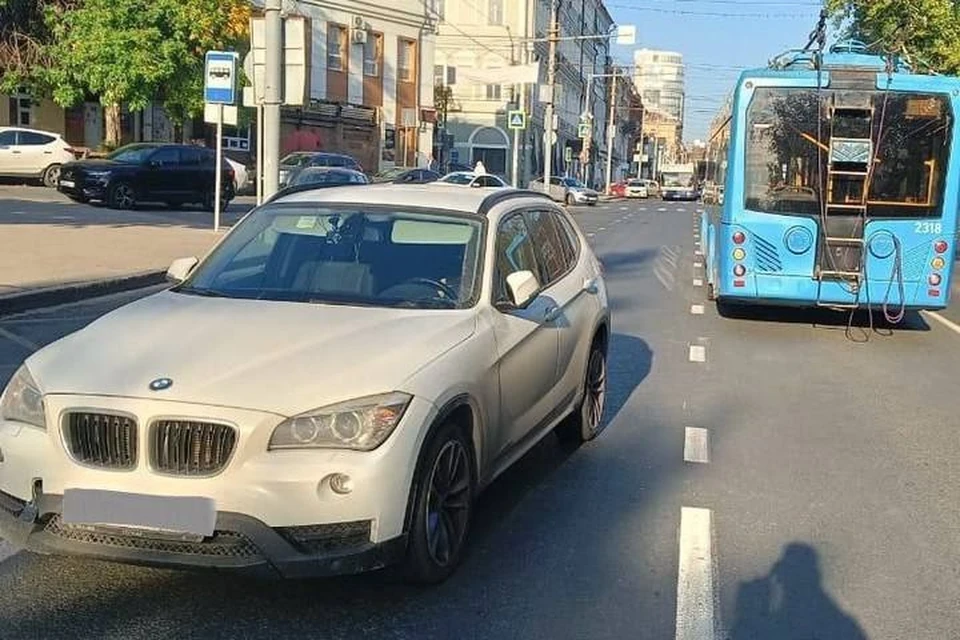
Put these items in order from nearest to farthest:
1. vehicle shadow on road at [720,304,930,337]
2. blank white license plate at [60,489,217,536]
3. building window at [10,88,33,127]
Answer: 1. blank white license plate at [60,489,217,536]
2. vehicle shadow on road at [720,304,930,337]
3. building window at [10,88,33,127]

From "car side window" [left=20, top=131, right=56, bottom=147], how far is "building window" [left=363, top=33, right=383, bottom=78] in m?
22.4

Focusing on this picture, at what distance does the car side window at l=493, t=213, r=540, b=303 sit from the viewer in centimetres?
551

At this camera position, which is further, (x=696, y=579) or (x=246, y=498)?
(x=696, y=579)

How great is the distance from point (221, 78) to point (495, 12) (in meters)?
52.5

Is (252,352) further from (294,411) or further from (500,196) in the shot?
(500,196)

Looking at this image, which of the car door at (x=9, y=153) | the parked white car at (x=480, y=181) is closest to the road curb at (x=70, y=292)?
the parked white car at (x=480, y=181)

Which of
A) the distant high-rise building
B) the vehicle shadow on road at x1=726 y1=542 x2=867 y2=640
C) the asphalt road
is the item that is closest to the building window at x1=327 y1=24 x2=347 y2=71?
the asphalt road

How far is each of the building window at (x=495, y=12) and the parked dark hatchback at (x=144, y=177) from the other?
143 ft

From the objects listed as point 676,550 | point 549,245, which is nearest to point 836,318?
point 549,245

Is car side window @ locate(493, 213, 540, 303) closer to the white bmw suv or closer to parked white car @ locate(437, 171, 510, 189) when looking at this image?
the white bmw suv

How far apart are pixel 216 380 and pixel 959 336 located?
438 inches

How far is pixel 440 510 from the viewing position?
15.2 feet

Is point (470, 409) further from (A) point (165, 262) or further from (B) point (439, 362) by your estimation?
(A) point (165, 262)

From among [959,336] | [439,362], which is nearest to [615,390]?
[439,362]
